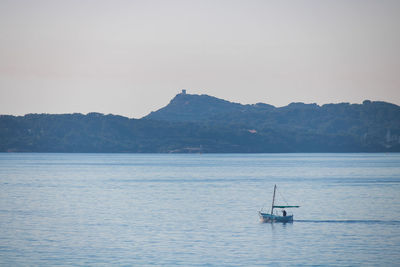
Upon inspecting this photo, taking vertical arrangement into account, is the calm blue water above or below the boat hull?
below

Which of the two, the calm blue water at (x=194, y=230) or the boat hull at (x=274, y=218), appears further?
the boat hull at (x=274, y=218)

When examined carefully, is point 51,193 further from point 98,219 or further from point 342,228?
point 342,228

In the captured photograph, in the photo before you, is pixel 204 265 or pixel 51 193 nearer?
pixel 204 265


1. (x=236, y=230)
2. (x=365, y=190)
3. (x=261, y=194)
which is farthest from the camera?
(x=365, y=190)

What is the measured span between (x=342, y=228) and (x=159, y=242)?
22.5 metres

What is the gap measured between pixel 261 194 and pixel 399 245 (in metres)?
58.1

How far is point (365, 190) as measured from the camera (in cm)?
12675

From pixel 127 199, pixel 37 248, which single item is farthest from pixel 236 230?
pixel 127 199

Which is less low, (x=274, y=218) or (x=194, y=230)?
(x=274, y=218)

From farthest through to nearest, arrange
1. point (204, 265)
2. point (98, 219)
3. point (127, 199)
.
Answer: point (127, 199), point (98, 219), point (204, 265)

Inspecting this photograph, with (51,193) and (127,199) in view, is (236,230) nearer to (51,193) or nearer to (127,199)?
(127,199)

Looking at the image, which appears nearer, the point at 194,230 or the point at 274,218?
the point at 194,230

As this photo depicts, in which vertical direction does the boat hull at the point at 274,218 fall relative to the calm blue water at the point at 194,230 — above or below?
above

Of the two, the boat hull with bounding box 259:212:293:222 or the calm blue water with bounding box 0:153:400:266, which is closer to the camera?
the calm blue water with bounding box 0:153:400:266
